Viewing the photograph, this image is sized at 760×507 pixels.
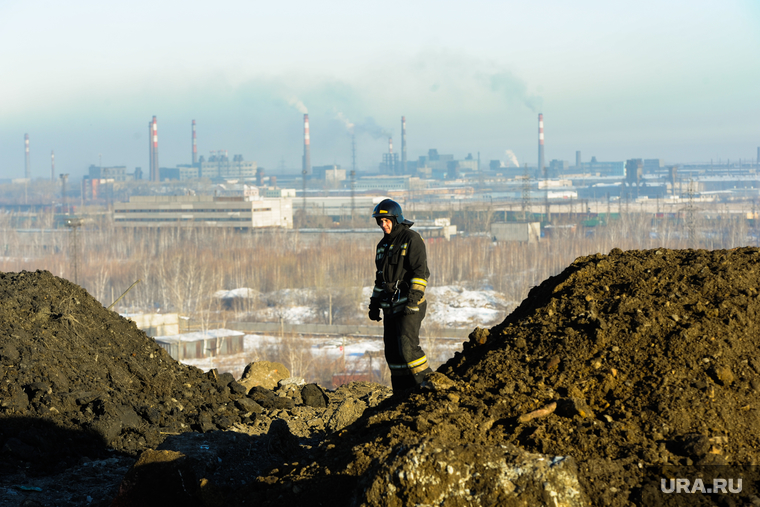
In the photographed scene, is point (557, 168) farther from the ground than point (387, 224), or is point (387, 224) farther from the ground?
point (557, 168)

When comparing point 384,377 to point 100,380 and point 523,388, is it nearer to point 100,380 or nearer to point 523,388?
point 100,380

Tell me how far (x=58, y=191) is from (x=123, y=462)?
156 metres

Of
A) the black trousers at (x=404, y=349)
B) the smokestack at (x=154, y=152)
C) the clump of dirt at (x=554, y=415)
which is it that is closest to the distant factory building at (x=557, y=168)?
the smokestack at (x=154, y=152)

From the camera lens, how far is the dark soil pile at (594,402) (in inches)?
108

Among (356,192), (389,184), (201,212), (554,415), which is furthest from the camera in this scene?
(389,184)

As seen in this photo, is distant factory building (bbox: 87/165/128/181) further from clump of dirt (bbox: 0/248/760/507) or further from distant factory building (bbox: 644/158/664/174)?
clump of dirt (bbox: 0/248/760/507)

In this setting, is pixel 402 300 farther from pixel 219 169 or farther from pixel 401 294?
pixel 219 169

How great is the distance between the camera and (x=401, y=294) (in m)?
5.12

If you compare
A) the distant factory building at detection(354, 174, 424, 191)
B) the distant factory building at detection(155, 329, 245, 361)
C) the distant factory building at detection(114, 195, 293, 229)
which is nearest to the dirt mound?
the distant factory building at detection(155, 329, 245, 361)

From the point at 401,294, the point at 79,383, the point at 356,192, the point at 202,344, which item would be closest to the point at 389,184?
the point at 356,192

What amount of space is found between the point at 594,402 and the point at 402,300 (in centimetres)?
204

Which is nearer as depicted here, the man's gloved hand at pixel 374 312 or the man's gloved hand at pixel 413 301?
the man's gloved hand at pixel 413 301

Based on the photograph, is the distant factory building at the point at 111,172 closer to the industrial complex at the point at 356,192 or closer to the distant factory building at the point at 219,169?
the industrial complex at the point at 356,192

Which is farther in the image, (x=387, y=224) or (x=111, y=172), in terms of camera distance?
(x=111, y=172)
